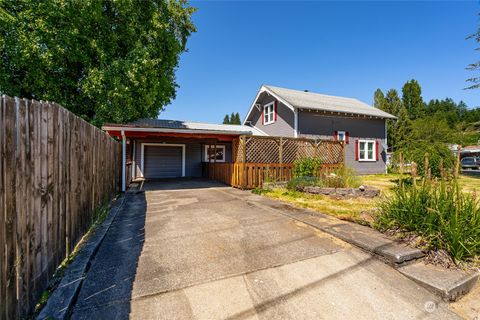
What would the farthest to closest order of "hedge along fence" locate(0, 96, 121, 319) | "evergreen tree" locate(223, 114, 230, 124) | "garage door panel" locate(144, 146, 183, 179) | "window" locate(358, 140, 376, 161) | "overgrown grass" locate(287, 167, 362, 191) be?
"evergreen tree" locate(223, 114, 230, 124) < "window" locate(358, 140, 376, 161) < "garage door panel" locate(144, 146, 183, 179) < "overgrown grass" locate(287, 167, 362, 191) < "hedge along fence" locate(0, 96, 121, 319)

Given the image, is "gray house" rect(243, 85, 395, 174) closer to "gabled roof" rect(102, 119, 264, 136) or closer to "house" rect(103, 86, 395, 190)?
"house" rect(103, 86, 395, 190)

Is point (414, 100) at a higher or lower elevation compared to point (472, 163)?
higher

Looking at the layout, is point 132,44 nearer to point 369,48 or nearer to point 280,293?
point 369,48

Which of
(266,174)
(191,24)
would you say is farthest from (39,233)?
(191,24)

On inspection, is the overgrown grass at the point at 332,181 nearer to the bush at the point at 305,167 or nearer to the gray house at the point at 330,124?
the bush at the point at 305,167

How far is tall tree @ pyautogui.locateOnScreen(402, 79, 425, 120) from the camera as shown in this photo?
3525cm

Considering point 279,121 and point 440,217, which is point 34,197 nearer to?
point 440,217

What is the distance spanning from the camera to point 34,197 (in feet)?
6.15

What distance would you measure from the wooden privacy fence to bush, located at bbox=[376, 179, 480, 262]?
4.72m

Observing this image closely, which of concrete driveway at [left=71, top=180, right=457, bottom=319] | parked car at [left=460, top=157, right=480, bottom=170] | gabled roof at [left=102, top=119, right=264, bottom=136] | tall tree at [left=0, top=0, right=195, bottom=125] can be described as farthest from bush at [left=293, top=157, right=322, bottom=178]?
parked car at [left=460, top=157, right=480, bottom=170]

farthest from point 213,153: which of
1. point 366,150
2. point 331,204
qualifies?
point 366,150

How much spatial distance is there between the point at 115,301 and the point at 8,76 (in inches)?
547

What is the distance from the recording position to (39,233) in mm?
1947
